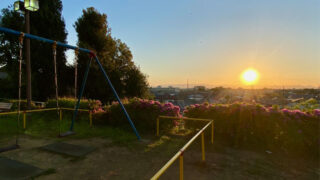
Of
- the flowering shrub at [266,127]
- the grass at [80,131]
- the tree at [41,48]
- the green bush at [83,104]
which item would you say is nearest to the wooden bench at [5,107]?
the green bush at [83,104]

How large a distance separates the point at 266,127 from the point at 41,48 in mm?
20207

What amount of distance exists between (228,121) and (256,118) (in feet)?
2.57

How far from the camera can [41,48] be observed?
17.3 m

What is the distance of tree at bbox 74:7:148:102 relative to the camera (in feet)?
60.6

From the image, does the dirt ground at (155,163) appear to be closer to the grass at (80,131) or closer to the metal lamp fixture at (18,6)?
the grass at (80,131)

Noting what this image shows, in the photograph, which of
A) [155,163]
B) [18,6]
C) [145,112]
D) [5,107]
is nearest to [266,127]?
[155,163]

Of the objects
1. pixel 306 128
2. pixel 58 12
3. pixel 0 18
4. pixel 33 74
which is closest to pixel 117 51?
pixel 58 12

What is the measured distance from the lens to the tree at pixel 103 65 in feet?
60.6

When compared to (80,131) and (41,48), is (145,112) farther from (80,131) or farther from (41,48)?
(41,48)

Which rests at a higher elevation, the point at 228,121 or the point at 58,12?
the point at 58,12

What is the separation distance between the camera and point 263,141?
4.99 meters

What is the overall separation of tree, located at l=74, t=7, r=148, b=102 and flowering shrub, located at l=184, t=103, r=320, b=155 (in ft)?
49.7

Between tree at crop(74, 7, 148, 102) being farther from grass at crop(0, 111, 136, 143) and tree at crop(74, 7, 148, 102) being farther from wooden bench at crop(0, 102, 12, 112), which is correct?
grass at crop(0, 111, 136, 143)

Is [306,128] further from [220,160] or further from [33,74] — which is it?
[33,74]
